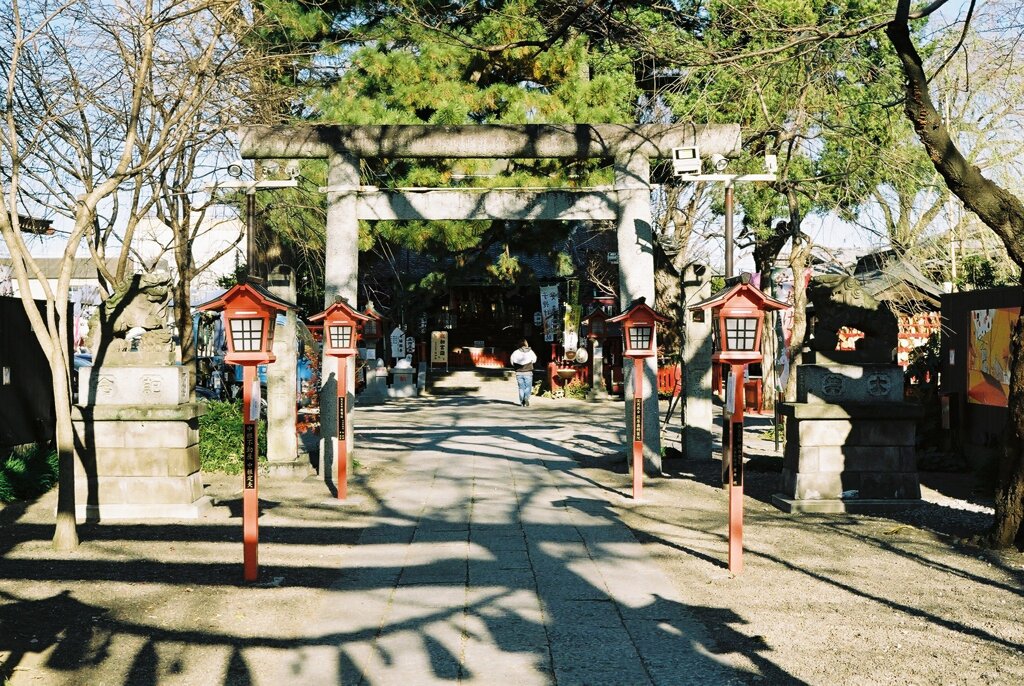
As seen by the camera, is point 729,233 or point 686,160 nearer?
point 686,160

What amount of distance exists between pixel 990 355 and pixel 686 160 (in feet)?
17.4

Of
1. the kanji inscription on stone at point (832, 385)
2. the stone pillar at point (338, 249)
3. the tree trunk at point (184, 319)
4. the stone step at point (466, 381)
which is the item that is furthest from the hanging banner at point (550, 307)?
the kanji inscription on stone at point (832, 385)

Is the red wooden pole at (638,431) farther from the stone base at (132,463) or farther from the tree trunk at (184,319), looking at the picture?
the tree trunk at (184,319)

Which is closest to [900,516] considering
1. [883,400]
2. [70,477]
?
[883,400]

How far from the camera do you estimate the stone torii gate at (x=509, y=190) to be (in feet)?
47.7

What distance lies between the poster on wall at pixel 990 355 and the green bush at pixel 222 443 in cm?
1077

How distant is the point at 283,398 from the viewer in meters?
14.6

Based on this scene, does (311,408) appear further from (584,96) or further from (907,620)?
(907,620)

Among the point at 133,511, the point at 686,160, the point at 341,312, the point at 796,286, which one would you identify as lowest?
the point at 133,511

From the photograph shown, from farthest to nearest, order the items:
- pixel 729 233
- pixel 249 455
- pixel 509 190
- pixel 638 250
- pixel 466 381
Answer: pixel 466 381 → pixel 729 233 → pixel 638 250 → pixel 509 190 → pixel 249 455

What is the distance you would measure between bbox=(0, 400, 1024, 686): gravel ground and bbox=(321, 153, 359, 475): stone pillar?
75.3 inches

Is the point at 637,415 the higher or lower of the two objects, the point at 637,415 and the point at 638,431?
the higher

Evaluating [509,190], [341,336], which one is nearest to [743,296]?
[509,190]

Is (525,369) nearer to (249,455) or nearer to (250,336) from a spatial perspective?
(250,336)
